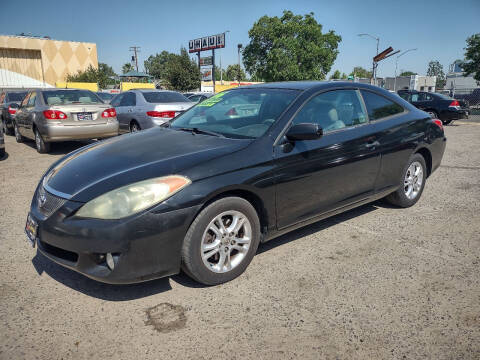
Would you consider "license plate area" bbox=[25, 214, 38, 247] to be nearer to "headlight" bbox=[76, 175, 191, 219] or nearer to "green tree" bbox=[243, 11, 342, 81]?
"headlight" bbox=[76, 175, 191, 219]

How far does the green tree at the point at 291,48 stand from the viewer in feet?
175

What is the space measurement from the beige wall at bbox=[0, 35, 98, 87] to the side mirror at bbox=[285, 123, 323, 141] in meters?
52.2

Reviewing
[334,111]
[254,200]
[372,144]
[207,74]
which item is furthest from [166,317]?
[207,74]

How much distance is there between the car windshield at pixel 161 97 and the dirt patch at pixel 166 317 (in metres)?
7.65

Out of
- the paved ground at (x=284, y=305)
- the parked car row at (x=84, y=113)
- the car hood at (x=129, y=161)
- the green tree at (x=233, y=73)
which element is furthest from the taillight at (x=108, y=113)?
the green tree at (x=233, y=73)

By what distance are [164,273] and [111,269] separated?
0.36m

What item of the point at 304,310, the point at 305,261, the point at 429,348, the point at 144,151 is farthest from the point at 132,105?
the point at 429,348

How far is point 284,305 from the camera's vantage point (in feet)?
8.77

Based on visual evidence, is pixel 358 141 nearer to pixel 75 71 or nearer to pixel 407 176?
pixel 407 176

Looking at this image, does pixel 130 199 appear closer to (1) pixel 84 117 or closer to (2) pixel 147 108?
(1) pixel 84 117

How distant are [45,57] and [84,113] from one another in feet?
153

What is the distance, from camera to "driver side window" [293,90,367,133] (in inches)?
139

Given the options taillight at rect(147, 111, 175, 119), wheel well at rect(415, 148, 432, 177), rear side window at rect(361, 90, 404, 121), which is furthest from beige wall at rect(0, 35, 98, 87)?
wheel well at rect(415, 148, 432, 177)

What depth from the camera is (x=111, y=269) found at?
8.16 ft
